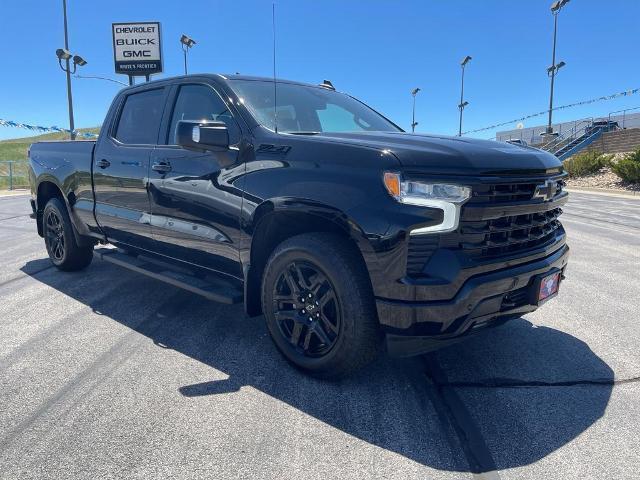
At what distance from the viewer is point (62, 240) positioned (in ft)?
18.8

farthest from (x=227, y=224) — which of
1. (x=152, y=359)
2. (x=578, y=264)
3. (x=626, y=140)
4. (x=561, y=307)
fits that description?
(x=626, y=140)

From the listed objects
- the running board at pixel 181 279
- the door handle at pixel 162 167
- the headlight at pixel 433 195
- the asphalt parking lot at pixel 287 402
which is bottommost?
the asphalt parking lot at pixel 287 402

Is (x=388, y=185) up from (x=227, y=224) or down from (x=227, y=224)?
up

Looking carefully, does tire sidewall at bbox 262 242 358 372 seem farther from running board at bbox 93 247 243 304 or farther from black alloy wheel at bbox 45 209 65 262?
black alloy wheel at bbox 45 209 65 262

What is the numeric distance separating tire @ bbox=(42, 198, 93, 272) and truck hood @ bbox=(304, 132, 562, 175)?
3.66m

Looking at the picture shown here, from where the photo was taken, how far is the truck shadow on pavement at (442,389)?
2496mm

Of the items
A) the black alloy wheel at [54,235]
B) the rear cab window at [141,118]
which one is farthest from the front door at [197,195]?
the black alloy wheel at [54,235]

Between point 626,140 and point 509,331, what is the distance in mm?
34316

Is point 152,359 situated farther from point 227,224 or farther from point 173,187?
point 173,187

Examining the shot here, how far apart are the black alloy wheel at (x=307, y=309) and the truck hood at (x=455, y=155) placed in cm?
80

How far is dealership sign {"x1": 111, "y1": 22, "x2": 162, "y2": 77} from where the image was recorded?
89.2 feet

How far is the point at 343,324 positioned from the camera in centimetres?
287

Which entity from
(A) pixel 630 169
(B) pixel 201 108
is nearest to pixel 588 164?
(A) pixel 630 169

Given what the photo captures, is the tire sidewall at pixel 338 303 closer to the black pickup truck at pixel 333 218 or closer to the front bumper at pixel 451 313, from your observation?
the black pickup truck at pixel 333 218
